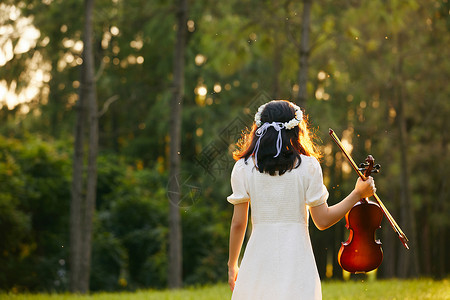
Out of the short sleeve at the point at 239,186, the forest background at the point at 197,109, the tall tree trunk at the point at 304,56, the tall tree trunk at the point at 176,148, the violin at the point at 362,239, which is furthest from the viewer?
the forest background at the point at 197,109

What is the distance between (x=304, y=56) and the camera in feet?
36.9

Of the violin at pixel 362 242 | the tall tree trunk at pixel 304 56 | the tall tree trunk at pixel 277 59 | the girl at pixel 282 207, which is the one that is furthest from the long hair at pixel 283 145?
the tall tree trunk at pixel 277 59

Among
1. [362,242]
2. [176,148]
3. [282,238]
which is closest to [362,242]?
[362,242]

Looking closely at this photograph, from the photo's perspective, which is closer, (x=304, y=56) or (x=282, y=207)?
(x=282, y=207)

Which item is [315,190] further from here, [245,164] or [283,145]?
[245,164]

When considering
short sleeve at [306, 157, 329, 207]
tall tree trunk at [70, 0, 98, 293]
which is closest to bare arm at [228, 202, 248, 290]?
short sleeve at [306, 157, 329, 207]

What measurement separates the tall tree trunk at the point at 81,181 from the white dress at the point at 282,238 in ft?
24.8

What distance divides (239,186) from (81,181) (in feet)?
24.9

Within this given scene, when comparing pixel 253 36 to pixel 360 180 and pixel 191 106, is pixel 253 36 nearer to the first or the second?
pixel 191 106

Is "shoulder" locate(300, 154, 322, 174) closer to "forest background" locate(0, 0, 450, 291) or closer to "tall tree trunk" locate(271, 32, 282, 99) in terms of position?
"forest background" locate(0, 0, 450, 291)

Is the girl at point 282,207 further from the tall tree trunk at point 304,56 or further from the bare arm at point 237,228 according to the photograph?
the tall tree trunk at point 304,56

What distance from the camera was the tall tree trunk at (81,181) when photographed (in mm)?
10680

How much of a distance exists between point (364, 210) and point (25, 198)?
1075 centimetres

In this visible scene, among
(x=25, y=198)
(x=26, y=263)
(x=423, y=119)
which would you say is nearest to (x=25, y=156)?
(x=25, y=198)
